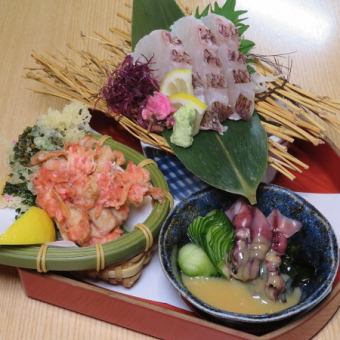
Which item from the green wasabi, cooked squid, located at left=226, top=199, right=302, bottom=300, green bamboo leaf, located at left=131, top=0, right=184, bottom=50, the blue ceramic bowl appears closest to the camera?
the blue ceramic bowl

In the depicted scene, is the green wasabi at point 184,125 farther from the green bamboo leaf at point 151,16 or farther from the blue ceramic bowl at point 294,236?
the green bamboo leaf at point 151,16

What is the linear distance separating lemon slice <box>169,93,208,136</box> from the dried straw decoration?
0.29 ft

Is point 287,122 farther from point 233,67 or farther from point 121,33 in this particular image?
point 121,33

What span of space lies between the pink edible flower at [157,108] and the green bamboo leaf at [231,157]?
0.05 meters

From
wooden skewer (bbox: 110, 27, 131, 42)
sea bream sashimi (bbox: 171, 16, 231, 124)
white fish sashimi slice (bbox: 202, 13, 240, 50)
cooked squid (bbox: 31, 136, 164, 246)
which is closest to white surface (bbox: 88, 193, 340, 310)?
cooked squid (bbox: 31, 136, 164, 246)

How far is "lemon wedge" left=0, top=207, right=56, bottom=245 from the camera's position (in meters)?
1.20

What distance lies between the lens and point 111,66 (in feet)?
5.37

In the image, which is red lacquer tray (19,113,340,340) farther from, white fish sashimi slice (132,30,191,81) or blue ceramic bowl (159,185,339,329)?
white fish sashimi slice (132,30,191,81)

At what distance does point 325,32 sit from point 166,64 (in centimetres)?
84

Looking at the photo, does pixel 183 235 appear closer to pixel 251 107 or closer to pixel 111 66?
pixel 251 107

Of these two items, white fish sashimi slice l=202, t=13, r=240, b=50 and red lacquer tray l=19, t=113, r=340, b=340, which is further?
white fish sashimi slice l=202, t=13, r=240, b=50

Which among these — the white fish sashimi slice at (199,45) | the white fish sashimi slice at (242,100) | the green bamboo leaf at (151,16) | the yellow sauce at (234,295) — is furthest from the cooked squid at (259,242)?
the green bamboo leaf at (151,16)

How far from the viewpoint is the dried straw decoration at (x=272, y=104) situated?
1.46m

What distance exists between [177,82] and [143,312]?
54 centimetres
